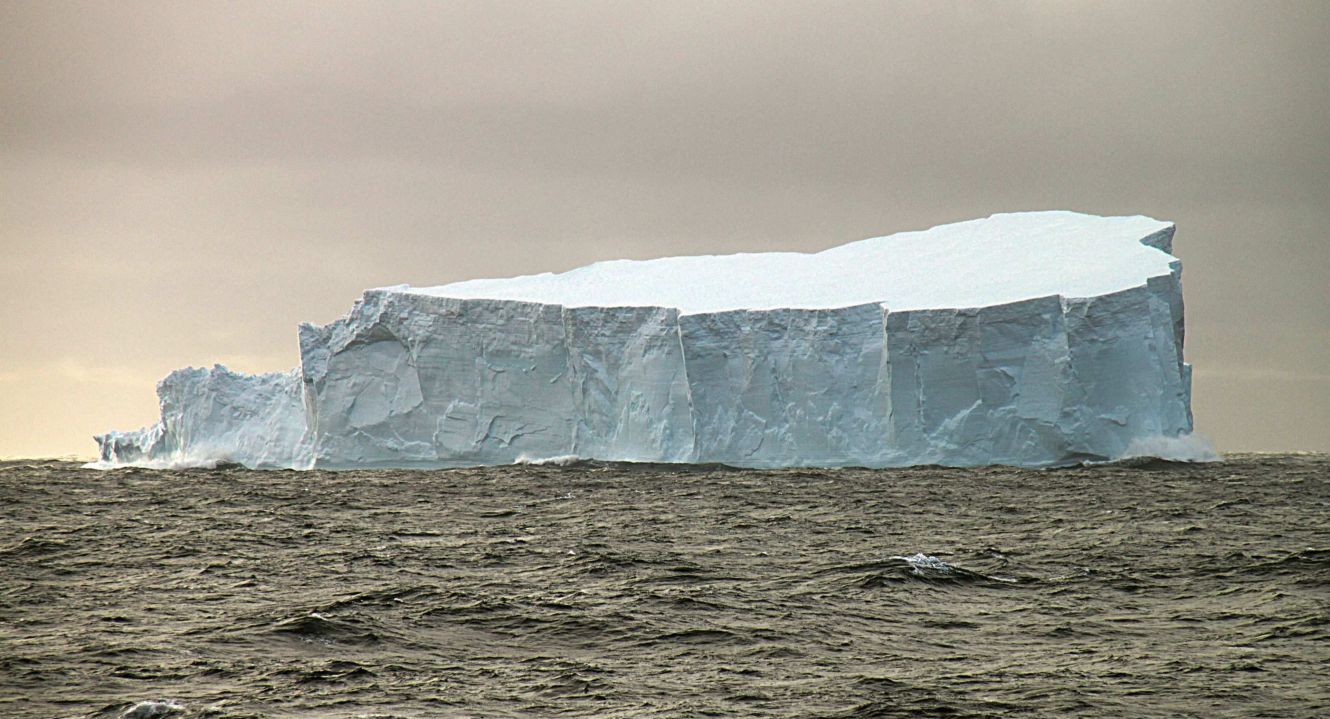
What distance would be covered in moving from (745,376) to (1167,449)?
7011mm

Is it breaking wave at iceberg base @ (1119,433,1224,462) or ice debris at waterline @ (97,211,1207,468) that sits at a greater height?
ice debris at waterline @ (97,211,1207,468)

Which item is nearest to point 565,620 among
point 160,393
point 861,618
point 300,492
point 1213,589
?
point 861,618

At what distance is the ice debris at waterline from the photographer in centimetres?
2186

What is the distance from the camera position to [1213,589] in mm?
9672

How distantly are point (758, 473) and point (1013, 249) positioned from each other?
7.22 m

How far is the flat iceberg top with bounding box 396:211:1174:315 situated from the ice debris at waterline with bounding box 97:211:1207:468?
0.10 meters

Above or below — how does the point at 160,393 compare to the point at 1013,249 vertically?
below

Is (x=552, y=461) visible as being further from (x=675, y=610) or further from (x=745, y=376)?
(x=675, y=610)

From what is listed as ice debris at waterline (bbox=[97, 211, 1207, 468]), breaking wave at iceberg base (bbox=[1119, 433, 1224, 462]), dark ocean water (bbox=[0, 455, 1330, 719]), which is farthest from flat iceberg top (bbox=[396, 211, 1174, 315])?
dark ocean water (bbox=[0, 455, 1330, 719])

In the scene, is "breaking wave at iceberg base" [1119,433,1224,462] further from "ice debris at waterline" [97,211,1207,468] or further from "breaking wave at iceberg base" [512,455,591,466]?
"breaking wave at iceberg base" [512,455,591,466]

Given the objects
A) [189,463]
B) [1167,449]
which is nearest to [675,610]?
[1167,449]

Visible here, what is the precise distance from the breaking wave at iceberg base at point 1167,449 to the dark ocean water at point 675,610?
200 inches

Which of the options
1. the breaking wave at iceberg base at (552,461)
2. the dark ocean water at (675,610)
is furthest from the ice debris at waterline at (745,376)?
the dark ocean water at (675,610)

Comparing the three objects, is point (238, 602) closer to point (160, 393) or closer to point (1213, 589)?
point (1213, 589)
